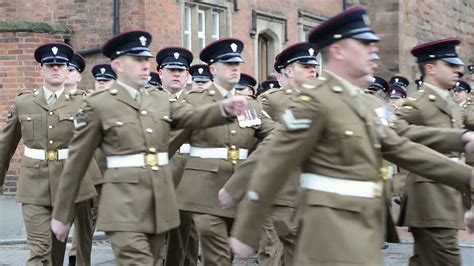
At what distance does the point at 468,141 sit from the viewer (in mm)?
5930

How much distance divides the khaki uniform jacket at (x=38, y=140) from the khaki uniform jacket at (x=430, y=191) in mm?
3087

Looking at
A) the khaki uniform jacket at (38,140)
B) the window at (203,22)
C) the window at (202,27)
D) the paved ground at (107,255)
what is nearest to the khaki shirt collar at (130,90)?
the khaki uniform jacket at (38,140)

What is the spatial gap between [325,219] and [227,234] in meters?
3.01

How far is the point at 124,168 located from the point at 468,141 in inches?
93.6

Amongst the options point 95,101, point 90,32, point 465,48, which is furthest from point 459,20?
point 95,101

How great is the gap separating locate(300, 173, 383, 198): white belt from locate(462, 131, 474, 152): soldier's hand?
93cm

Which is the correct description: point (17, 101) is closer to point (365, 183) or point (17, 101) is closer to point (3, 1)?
point (365, 183)

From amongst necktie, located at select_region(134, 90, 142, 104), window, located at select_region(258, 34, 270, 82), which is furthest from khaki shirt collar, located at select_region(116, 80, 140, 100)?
window, located at select_region(258, 34, 270, 82)

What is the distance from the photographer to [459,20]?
36.4m

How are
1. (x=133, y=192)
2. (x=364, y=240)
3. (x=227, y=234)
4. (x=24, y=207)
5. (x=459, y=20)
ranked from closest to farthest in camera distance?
1. (x=364, y=240)
2. (x=133, y=192)
3. (x=227, y=234)
4. (x=24, y=207)
5. (x=459, y=20)

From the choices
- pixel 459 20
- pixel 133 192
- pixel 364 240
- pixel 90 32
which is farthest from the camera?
pixel 459 20

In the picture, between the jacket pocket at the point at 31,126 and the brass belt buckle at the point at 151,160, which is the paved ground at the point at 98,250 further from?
the brass belt buckle at the point at 151,160

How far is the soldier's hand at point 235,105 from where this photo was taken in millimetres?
6719

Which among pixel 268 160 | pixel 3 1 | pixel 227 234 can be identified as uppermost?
pixel 3 1
